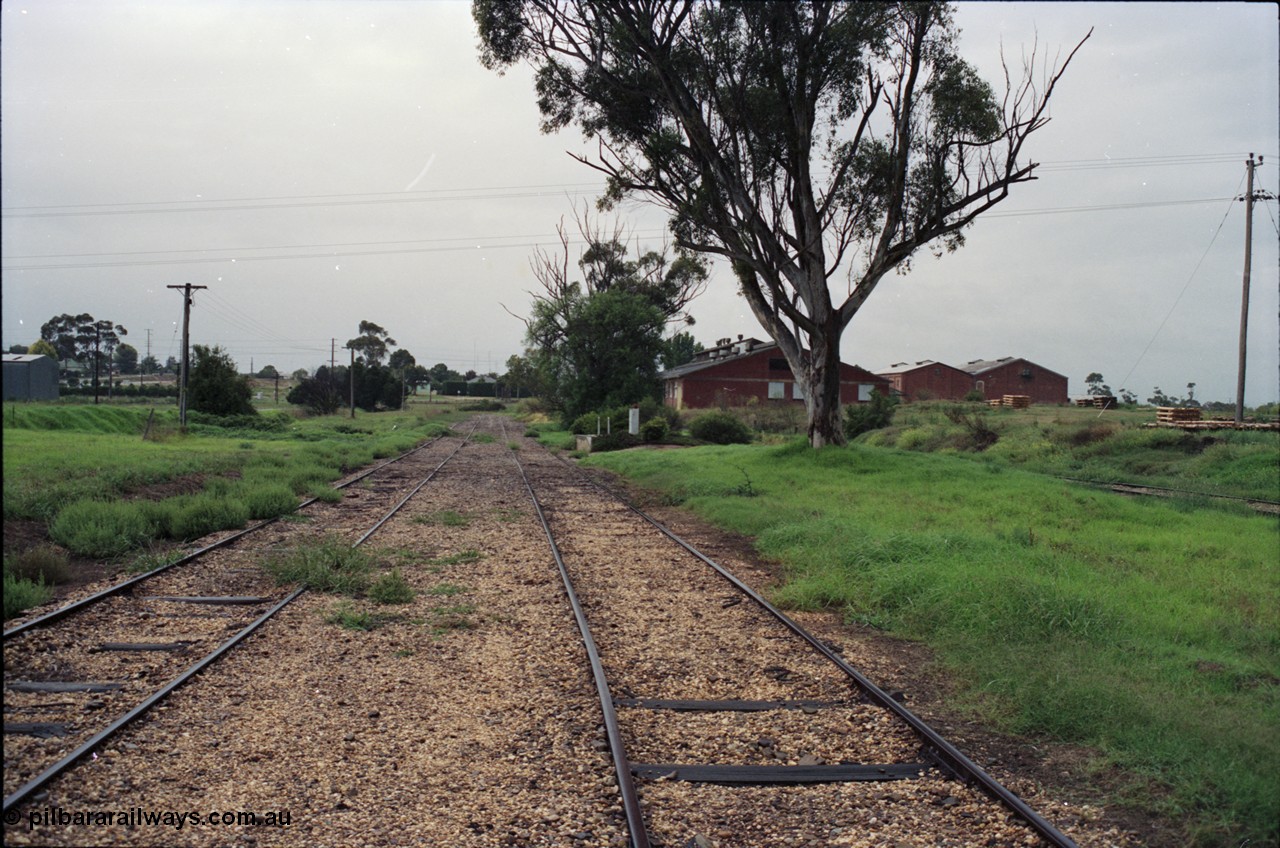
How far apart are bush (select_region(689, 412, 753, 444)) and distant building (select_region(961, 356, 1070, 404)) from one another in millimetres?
40510

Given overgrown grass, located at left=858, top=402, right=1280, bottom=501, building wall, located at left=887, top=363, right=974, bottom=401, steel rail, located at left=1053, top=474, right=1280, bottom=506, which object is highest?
building wall, located at left=887, top=363, right=974, bottom=401

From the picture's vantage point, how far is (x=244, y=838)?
3902 mm

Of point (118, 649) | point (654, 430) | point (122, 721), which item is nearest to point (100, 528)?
point (118, 649)

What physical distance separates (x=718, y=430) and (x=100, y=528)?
27.8 meters

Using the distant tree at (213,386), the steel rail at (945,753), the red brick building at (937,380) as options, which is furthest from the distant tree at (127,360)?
the steel rail at (945,753)

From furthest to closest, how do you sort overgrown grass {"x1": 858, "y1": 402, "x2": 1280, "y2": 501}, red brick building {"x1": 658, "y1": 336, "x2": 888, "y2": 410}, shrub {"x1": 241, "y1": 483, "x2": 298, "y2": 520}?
red brick building {"x1": 658, "y1": 336, "x2": 888, "y2": 410}
overgrown grass {"x1": 858, "y1": 402, "x2": 1280, "y2": 501}
shrub {"x1": 241, "y1": 483, "x2": 298, "y2": 520}

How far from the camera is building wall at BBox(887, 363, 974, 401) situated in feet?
234

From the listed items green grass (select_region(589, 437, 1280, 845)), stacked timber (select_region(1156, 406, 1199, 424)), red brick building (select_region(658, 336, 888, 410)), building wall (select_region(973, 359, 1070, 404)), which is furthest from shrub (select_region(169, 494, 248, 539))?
building wall (select_region(973, 359, 1070, 404))

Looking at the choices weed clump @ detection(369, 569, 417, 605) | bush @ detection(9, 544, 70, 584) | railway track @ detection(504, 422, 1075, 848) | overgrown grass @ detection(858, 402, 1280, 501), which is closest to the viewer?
railway track @ detection(504, 422, 1075, 848)

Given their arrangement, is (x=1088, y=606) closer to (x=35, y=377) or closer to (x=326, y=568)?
(x=326, y=568)

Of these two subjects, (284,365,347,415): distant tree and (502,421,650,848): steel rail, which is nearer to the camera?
(502,421,650,848): steel rail

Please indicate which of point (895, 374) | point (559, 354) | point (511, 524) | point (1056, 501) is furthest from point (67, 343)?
point (1056, 501)

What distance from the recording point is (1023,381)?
70500 mm

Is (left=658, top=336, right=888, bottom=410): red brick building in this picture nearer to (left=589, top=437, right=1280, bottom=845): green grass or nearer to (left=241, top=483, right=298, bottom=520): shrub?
(left=589, top=437, right=1280, bottom=845): green grass
